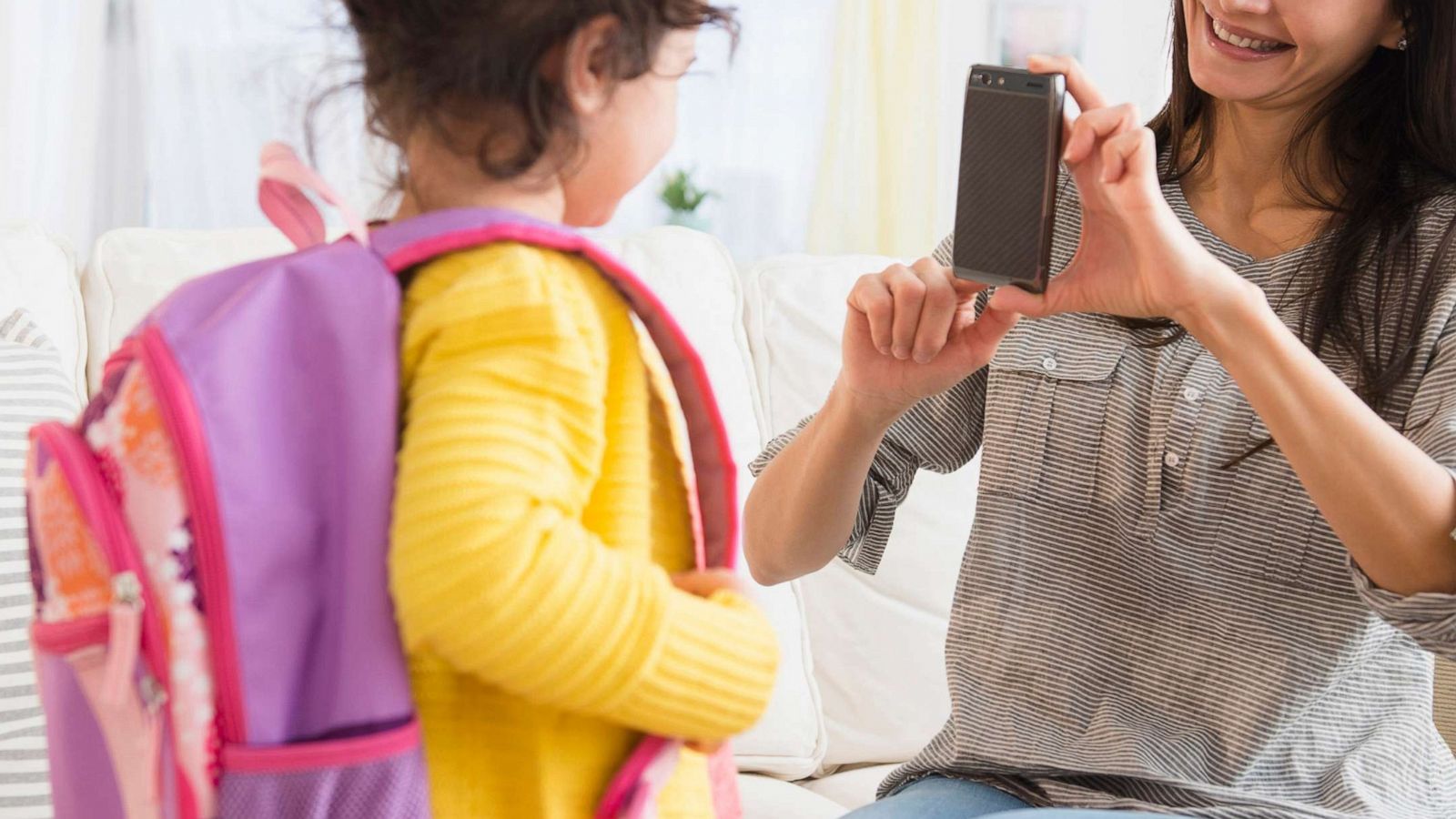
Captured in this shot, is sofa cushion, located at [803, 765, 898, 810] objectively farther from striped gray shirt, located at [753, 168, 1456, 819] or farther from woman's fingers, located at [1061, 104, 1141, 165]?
woman's fingers, located at [1061, 104, 1141, 165]

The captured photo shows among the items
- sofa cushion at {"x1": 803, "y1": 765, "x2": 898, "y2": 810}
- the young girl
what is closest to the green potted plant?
sofa cushion at {"x1": 803, "y1": 765, "x2": 898, "y2": 810}

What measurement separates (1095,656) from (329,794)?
2.32 ft

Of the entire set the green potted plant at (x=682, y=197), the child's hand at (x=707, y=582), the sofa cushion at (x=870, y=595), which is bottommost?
the sofa cushion at (x=870, y=595)

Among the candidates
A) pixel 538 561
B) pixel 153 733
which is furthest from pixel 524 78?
pixel 153 733

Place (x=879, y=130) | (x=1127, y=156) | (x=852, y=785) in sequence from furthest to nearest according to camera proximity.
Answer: (x=879, y=130) → (x=852, y=785) → (x=1127, y=156)

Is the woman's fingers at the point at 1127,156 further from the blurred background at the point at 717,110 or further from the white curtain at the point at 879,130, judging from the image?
the white curtain at the point at 879,130

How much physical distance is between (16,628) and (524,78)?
2.66ft

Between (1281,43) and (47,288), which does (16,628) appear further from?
(1281,43)

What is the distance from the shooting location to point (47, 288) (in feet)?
4.90

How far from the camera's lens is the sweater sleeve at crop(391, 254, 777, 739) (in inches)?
22.4

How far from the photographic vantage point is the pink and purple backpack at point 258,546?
58cm

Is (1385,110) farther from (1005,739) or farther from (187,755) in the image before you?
(187,755)

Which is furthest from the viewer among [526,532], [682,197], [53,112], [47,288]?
[682,197]

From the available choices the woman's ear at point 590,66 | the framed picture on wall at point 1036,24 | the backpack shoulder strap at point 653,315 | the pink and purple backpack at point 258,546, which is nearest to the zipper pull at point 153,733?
the pink and purple backpack at point 258,546
